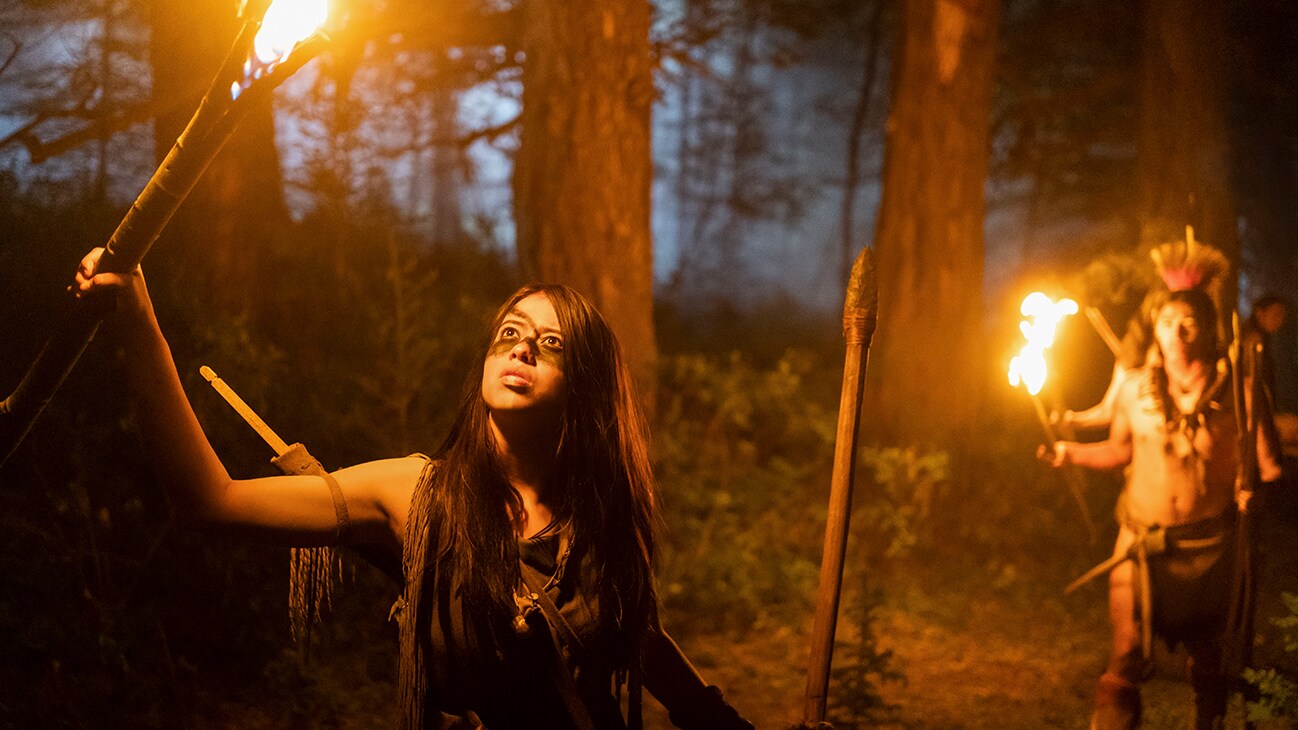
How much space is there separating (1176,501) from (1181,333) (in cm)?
75

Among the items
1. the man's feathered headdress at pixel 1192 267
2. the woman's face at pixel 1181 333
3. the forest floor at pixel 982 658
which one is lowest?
the forest floor at pixel 982 658

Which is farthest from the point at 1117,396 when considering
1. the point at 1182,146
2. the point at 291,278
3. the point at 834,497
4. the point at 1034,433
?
the point at 291,278

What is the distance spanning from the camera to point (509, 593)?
7.66ft

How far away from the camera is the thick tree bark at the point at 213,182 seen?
5863 millimetres

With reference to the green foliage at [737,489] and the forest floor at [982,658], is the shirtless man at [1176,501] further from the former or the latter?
the green foliage at [737,489]

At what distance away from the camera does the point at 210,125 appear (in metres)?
1.73

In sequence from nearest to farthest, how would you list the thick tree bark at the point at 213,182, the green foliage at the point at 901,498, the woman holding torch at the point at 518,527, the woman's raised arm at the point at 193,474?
the woman's raised arm at the point at 193,474 → the woman holding torch at the point at 518,527 → the thick tree bark at the point at 213,182 → the green foliage at the point at 901,498

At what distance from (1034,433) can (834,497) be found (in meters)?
7.02

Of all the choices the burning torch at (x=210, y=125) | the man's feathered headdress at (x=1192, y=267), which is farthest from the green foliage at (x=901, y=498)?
the burning torch at (x=210, y=125)

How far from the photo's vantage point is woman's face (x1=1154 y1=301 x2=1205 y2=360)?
4234 mm

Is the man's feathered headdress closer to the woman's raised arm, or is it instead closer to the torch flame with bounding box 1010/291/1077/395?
the torch flame with bounding box 1010/291/1077/395

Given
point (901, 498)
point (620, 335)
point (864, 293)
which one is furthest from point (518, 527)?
point (901, 498)

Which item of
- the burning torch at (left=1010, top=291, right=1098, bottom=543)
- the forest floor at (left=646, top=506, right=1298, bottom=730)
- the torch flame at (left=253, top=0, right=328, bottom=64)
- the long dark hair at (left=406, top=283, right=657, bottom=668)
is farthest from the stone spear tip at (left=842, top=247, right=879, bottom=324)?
the forest floor at (left=646, top=506, right=1298, bottom=730)

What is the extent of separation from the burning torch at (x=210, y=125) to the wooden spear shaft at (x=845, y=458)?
157 cm
